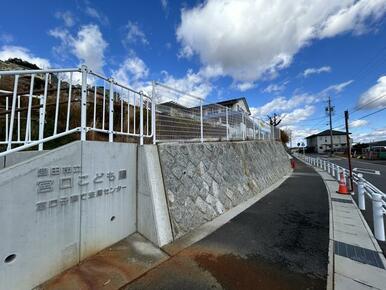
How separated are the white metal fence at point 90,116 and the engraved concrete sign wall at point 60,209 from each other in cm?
40

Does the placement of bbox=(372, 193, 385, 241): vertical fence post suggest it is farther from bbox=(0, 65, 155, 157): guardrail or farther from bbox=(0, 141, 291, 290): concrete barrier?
bbox=(0, 65, 155, 157): guardrail

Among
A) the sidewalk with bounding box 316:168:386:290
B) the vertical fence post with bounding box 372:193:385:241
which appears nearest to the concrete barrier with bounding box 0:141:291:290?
the sidewalk with bounding box 316:168:386:290

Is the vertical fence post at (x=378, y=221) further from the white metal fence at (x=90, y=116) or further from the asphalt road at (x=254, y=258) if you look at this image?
the white metal fence at (x=90, y=116)

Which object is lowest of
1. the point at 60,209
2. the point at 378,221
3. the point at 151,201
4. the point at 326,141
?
the point at 378,221

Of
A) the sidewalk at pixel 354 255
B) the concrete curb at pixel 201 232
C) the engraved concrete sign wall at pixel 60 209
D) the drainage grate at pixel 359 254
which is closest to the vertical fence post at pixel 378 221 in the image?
the sidewalk at pixel 354 255

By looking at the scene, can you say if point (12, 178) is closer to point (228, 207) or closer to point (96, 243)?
point (96, 243)

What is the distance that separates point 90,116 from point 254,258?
25.0 feet

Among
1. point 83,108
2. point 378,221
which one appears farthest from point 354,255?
point 83,108

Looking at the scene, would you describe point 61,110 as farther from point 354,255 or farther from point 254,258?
point 354,255

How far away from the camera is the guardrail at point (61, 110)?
3.31m

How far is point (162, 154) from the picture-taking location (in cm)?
498

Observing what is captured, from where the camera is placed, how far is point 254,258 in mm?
3807

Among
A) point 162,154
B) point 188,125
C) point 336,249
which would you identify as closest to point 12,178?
point 162,154

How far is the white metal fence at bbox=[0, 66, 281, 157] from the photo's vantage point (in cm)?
357
